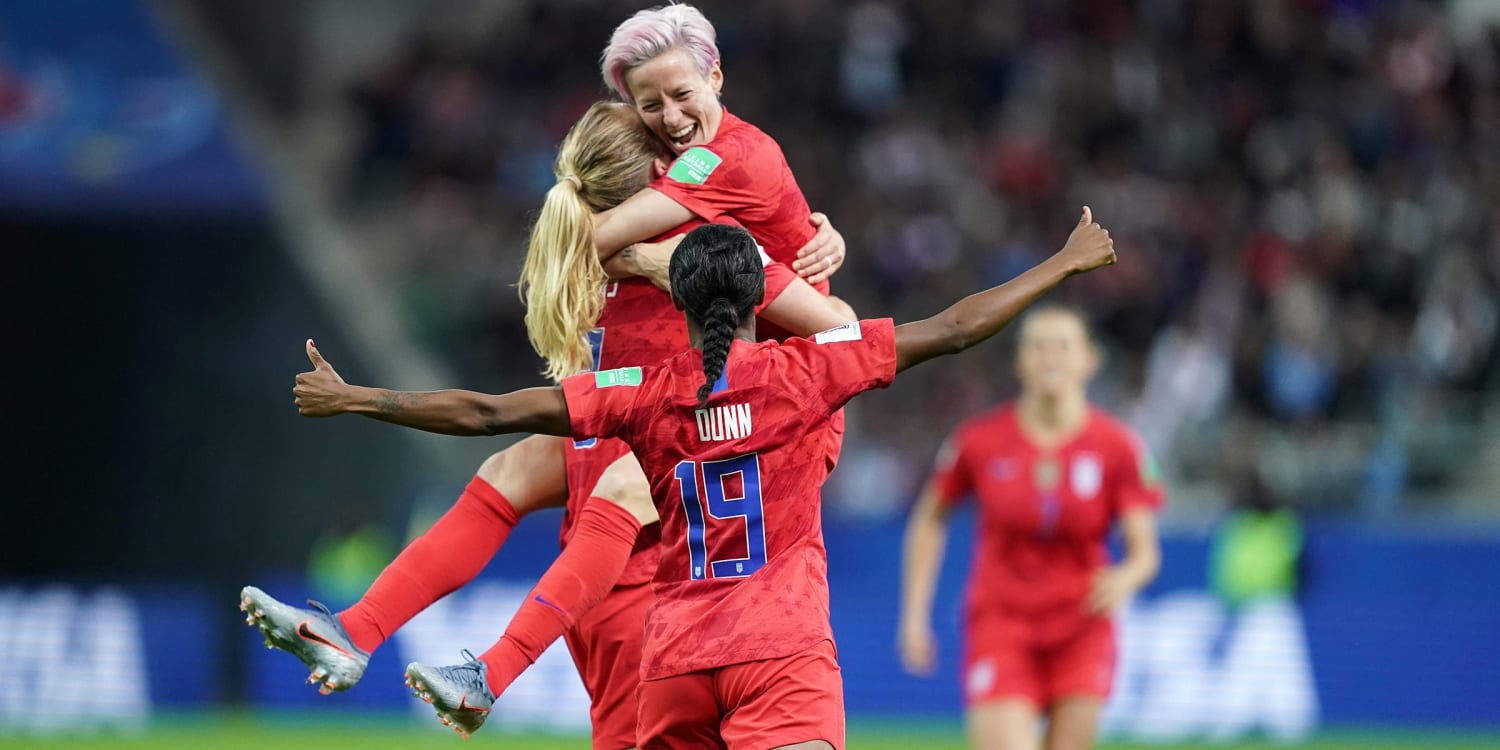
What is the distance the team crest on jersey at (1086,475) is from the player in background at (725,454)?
3.22 metres

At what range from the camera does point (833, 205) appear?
17625 millimetres

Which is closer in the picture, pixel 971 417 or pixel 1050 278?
pixel 1050 278

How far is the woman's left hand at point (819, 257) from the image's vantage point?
5898mm

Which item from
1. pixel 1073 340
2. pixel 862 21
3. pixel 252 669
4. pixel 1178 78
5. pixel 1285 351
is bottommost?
pixel 1073 340

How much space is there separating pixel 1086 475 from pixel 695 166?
3.30 meters

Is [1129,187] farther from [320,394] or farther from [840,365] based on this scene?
[320,394]

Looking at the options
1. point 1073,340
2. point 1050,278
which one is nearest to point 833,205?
point 1073,340

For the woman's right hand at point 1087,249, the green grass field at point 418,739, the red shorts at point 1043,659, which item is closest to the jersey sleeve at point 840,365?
the woman's right hand at point 1087,249

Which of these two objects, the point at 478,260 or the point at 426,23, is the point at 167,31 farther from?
the point at 426,23

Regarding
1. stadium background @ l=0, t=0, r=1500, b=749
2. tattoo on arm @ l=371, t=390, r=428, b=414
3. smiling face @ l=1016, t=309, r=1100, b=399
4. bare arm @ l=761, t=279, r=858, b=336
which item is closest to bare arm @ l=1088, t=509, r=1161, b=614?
smiling face @ l=1016, t=309, r=1100, b=399

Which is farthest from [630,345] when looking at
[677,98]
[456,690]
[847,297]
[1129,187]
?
[1129,187]

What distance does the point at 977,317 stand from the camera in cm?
521

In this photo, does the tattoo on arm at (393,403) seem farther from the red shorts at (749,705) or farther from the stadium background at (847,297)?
the stadium background at (847,297)

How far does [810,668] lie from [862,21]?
14202 millimetres
